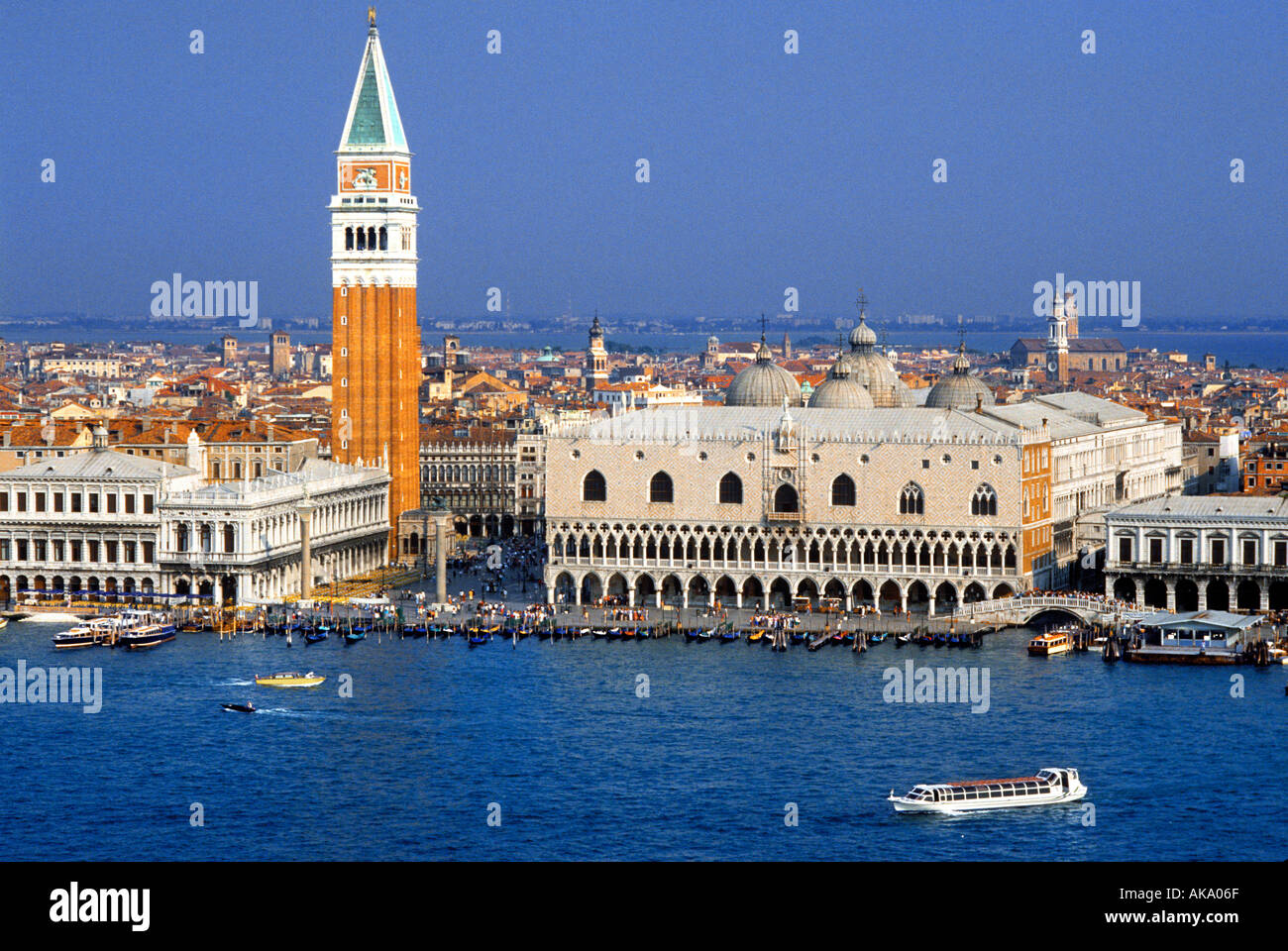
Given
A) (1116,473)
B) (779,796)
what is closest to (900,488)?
(1116,473)

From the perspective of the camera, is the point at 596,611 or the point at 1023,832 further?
the point at 596,611

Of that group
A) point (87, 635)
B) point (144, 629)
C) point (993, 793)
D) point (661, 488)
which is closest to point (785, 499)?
point (661, 488)

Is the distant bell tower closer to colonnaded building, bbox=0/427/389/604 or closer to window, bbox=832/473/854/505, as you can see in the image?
window, bbox=832/473/854/505

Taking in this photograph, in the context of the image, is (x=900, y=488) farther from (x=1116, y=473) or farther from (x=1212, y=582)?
(x=1116, y=473)

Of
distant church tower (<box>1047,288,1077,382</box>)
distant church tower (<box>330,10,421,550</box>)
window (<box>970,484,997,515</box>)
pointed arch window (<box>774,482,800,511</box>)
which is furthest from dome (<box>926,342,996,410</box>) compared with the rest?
distant church tower (<box>1047,288,1077,382</box>)

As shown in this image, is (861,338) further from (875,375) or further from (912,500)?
(912,500)

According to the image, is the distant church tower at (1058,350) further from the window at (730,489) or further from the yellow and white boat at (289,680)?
the yellow and white boat at (289,680)
